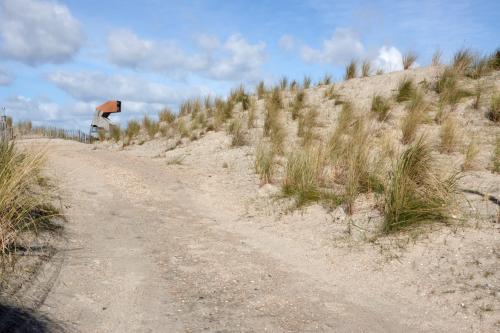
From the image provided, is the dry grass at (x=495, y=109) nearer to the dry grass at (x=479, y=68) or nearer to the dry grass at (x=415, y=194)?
the dry grass at (x=479, y=68)

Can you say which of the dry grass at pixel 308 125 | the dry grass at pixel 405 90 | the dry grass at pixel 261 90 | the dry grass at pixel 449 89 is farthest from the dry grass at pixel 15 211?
the dry grass at pixel 261 90

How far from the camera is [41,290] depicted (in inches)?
123

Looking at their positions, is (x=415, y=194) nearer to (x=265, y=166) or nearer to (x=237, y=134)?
(x=265, y=166)

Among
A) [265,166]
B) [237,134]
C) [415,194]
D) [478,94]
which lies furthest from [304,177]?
[478,94]

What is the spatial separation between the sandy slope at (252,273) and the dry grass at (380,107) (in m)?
4.62

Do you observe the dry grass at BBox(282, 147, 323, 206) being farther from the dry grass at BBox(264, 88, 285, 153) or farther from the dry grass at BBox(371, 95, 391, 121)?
the dry grass at BBox(371, 95, 391, 121)

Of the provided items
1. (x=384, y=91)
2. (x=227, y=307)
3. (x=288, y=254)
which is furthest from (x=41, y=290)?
(x=384, y=91)

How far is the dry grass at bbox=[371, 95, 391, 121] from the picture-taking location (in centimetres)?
962

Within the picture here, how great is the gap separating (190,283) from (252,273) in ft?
1.93

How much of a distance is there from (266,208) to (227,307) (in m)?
2.87

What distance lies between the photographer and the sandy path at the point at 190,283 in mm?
2939

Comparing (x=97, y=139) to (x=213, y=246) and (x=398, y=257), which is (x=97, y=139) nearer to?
(x=213, y=246)

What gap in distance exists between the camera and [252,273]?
390cm

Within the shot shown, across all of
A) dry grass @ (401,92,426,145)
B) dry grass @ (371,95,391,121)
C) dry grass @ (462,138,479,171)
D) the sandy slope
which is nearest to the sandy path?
the sandy slope
